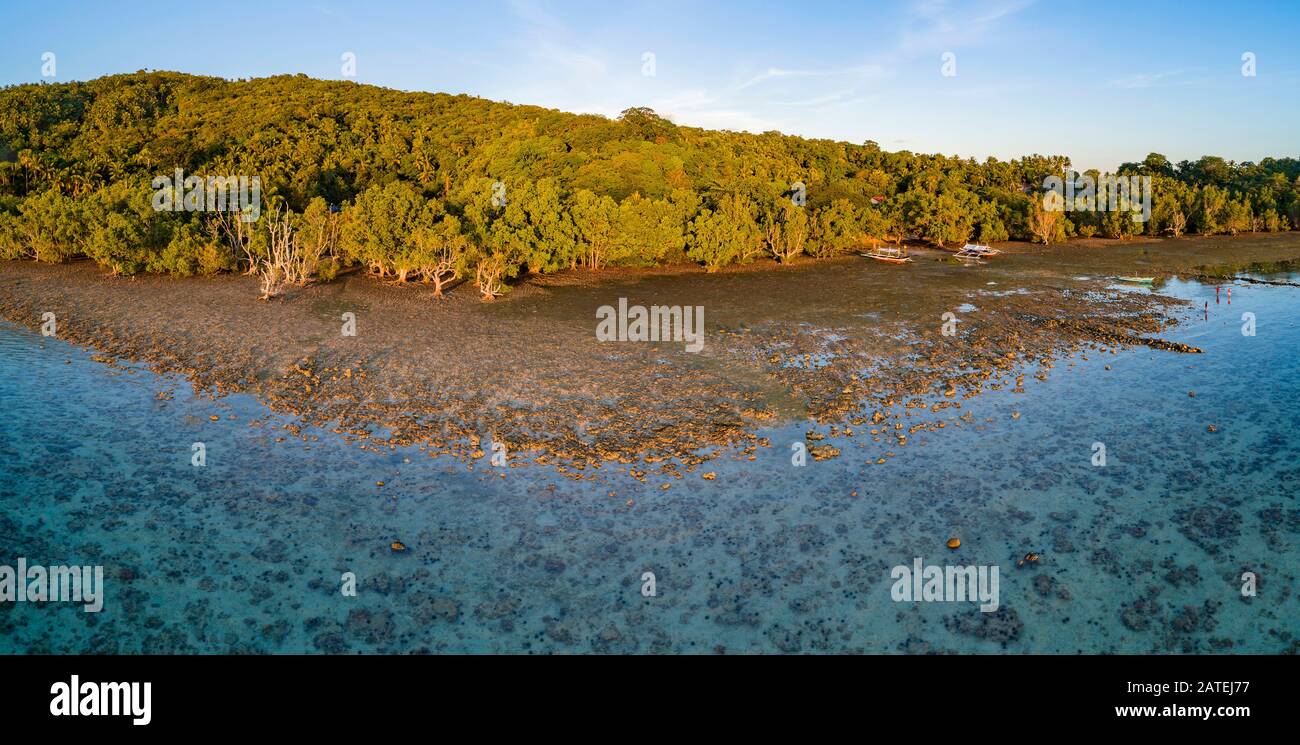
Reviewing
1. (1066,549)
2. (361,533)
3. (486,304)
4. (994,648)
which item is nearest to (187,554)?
(361,533)

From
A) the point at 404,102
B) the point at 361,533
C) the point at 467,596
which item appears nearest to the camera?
the point at 467,596

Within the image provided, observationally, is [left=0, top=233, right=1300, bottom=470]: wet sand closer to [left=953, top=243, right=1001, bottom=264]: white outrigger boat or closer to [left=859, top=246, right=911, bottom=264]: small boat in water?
[left=859, top=246, right=911, bottom=264]: small boat in water

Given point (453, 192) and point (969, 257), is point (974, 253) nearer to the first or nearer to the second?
point (969, 257)

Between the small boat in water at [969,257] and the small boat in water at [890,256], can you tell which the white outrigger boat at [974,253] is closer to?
the small boat in water at [969,257]

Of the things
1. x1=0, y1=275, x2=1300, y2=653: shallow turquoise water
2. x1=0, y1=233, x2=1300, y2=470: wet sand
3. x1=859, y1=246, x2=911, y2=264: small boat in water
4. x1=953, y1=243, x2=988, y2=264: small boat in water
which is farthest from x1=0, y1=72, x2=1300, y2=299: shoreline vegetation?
x1=0, y1=275, x2=1300, y2=653: shallow turquoise water

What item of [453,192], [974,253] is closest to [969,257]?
[974,253]

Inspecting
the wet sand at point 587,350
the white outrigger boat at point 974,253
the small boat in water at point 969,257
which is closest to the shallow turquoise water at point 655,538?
the wet sand at point 587,350
